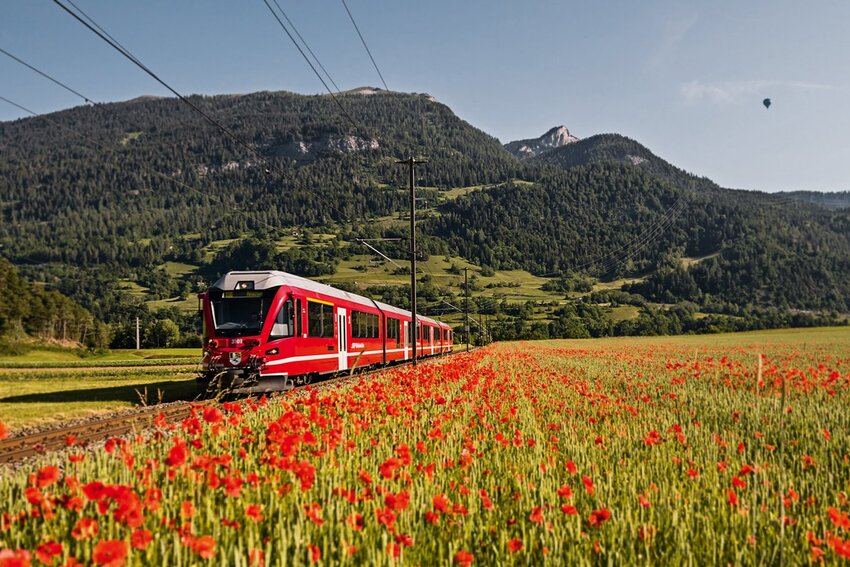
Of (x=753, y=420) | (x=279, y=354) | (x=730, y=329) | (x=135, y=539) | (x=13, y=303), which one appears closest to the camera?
(x=135, y=539)

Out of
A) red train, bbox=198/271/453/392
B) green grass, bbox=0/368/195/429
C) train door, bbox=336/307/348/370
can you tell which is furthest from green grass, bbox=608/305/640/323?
green grass, bbox=0/368/195/429

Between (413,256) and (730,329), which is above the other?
(413,256)

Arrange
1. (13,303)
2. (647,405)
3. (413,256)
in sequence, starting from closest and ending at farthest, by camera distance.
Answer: (647,405), (413,256), (13,303)

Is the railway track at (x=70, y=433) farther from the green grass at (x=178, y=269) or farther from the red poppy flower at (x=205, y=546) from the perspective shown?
the green grass at (x=178, y=269)

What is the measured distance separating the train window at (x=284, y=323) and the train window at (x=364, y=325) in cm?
708

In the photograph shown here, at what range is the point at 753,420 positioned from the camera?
8.05 metres

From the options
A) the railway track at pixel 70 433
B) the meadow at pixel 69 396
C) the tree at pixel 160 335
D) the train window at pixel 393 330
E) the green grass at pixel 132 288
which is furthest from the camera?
the green grass at pixel 132 288

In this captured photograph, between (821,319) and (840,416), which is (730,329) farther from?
(840,416)

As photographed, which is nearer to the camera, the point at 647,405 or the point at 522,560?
the point at 522,560

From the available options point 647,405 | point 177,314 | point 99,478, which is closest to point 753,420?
point 647,405

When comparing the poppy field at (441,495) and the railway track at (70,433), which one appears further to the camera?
the railway track at (70,433)

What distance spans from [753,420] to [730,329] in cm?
13103

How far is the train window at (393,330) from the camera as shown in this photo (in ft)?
107

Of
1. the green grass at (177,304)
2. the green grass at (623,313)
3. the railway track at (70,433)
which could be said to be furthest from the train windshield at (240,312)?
the green grass at (623,313)
